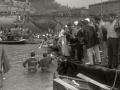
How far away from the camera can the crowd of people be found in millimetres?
10086

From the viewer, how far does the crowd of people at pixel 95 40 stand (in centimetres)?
1009

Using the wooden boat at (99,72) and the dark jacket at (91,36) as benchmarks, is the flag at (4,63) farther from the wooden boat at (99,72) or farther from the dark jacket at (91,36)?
the dark jacket at (91,36)

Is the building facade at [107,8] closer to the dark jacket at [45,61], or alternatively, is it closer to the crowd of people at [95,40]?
the dark jacket at [45,61]

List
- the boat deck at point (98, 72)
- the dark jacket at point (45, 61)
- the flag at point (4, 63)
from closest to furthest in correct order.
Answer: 1. the boat deck at point (98, 72)
2. the flag at point (4, 63)
3. the dark jacket at point (45, 61)

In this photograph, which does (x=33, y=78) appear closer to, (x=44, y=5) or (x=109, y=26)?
(x=109, y=26)

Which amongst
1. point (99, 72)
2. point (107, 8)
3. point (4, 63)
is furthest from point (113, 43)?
point (107, 8)

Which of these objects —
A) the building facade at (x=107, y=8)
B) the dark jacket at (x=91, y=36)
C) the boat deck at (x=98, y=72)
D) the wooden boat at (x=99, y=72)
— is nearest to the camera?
the wooden boat at (x=99, y=72)

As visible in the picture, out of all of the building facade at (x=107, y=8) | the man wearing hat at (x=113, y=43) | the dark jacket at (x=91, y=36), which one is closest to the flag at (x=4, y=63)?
the dark jacket at (x=91, y=36)

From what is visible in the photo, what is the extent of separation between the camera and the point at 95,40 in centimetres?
1108

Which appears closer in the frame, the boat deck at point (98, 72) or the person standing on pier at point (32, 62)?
the boat deck at point (98, 72)

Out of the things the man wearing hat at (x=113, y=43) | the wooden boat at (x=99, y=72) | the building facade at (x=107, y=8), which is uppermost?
the building facade at (x=107, y=8)

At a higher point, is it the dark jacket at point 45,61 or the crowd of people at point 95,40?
the crowd of people at point 95,40

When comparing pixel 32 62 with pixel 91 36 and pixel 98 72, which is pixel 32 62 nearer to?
pixel 91 36

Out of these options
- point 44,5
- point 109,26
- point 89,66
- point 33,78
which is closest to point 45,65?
point 33,78
